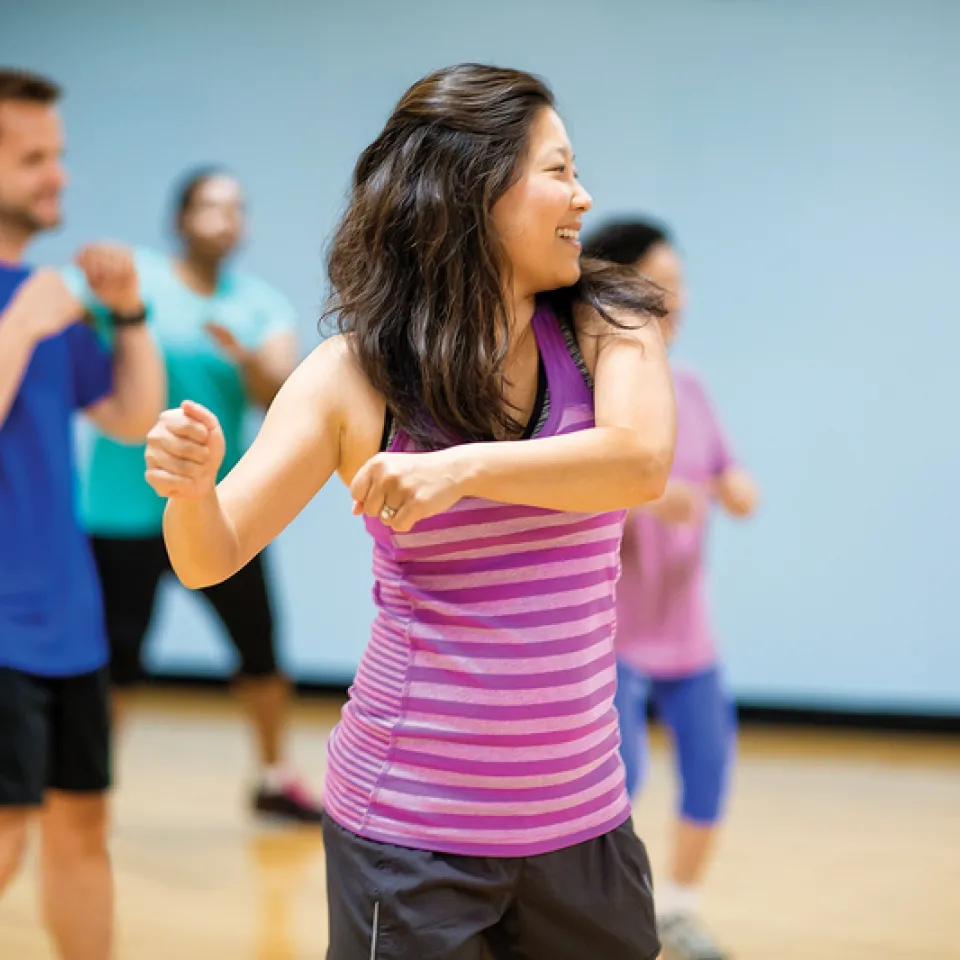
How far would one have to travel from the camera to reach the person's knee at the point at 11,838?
213 centimetres

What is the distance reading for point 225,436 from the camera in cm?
371

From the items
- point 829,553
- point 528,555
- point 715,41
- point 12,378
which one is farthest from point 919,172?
point 528,555

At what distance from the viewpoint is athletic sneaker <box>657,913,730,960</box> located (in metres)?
2.89

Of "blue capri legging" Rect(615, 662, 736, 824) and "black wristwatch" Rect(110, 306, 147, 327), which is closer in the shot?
"black wristwatch" Rect(110, 306, 147, 327)

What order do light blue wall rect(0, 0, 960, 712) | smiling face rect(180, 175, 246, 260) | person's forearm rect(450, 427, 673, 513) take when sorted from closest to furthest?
person's forearm rect(450, 427, 673, 513) → smiling face rect(180, 175, 246, 260) → light blue wall rect(0, 0, 960, 712)

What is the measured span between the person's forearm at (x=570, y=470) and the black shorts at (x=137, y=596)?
2319mm

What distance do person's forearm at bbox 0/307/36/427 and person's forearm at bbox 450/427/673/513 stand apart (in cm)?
109

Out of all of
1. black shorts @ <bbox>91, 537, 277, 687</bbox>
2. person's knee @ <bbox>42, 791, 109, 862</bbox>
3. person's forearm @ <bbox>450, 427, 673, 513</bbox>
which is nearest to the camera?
person's forearm @ <bbox>450, 427, 673, 513</bbox>

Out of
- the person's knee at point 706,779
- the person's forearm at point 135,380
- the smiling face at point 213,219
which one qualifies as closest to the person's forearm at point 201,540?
the person's forearm at point 135,380

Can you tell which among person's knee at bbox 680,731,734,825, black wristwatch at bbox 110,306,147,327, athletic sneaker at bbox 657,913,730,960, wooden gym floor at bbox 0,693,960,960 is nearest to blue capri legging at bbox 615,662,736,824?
person's knee at bbox 680,731,734,825

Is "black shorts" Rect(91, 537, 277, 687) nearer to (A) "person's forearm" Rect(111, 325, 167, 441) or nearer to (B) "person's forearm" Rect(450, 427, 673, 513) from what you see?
(A) "person's forearm" Rect(111, 325, 167, 441)

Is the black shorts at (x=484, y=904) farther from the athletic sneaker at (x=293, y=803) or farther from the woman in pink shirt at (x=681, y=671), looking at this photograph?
the athletic sneaker at (x=293, y=803)

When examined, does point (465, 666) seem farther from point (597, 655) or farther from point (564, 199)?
point (564, 199)

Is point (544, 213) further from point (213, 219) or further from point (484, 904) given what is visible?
point (213, 219)
